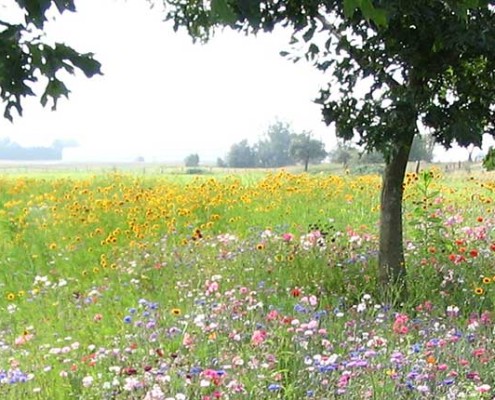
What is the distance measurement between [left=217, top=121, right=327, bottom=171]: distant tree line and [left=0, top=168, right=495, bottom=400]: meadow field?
2187cm

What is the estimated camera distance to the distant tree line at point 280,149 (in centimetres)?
3178

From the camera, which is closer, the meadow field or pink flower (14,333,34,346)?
the meadow field

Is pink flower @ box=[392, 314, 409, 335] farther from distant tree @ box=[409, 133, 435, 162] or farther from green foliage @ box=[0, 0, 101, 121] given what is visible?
green foliage @ box=[0, 0, 101, 121]

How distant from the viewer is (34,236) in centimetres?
796

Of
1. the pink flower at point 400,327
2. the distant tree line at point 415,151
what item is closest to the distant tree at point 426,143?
the distant tree line at point 415,151

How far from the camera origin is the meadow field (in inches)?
117

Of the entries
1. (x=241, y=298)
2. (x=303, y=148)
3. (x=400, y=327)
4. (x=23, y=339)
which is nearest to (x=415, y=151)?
(x=241, y=298)

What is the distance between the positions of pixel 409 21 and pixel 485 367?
228 centimetres

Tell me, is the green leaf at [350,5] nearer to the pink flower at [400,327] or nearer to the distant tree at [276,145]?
the pink flower at [400,327]

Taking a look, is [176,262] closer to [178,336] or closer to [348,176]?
[178,336]

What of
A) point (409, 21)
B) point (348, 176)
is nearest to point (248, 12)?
point (409, 21)

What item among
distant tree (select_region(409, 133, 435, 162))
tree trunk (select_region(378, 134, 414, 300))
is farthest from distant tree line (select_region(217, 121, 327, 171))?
tree trunk (select_region(378, 134, 414, 300))

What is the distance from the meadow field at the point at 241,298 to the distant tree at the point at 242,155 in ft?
68.9

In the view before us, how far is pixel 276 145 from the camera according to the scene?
33.1 m
